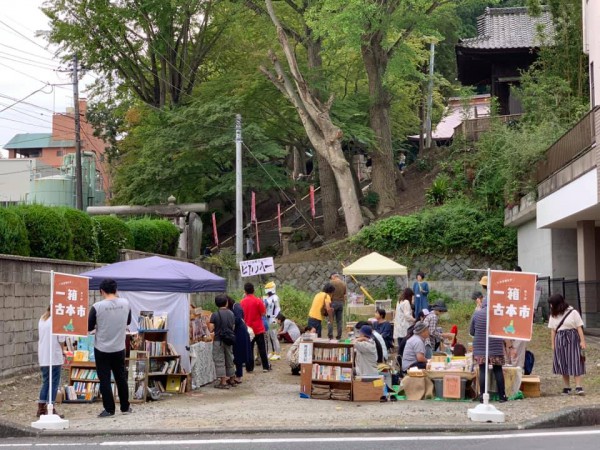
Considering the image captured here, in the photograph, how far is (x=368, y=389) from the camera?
16.0 metres

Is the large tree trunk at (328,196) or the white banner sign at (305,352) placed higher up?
the large tree trunk at (328,196)

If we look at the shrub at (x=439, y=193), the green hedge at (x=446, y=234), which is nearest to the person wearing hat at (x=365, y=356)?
the green hedge at (x=446, y=234)

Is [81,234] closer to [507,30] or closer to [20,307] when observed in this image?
[20,307]

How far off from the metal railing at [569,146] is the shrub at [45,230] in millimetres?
12159

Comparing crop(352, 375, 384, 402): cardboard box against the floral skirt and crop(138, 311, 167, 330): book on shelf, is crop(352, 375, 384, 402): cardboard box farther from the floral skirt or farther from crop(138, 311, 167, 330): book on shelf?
crop(138, 311, 167, 330): book on shelf

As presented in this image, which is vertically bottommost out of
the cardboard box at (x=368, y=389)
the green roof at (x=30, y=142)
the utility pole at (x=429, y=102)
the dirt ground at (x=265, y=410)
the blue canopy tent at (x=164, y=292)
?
the dirt ground at (x=265, y=410)

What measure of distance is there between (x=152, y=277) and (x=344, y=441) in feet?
21.3

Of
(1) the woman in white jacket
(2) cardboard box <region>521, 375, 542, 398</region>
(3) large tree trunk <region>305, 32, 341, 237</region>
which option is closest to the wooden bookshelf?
(2) cardboard box <region>521, 375, 542, 398</region>

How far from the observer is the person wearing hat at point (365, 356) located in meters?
16.0

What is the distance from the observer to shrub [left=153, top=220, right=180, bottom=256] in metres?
31.0

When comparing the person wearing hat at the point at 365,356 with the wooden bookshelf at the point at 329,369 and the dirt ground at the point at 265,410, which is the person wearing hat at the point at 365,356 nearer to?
the wooden bookshelf at the point at 329,369

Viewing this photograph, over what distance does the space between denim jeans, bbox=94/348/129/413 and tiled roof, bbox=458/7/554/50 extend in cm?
→ 2961

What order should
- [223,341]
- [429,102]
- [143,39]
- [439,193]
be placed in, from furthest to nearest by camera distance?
[429,102] < [143,39] < [439,193] < [223,341]

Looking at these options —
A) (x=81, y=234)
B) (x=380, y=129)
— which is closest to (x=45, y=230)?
(x=81, y=234)
